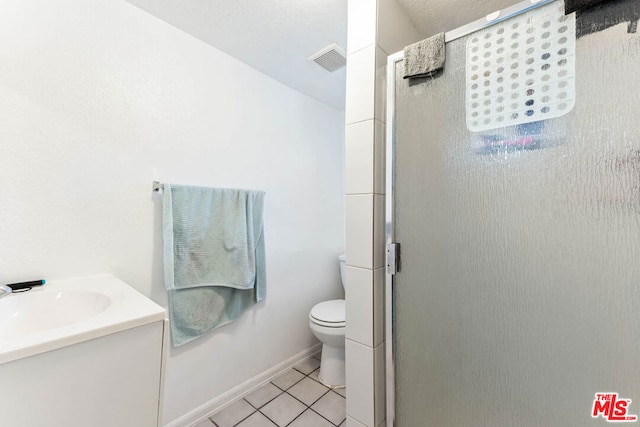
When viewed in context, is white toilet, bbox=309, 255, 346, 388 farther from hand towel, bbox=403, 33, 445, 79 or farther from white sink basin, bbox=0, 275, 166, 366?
hand towel, bbox=403, 33, 445, 79

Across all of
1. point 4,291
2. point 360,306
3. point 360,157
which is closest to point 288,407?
point 360,306

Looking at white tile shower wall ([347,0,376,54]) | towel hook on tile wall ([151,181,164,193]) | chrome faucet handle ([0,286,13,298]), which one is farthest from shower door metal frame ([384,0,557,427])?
chrome faucet handle ([0,286,13,298])

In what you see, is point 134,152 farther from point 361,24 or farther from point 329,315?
point 329,315

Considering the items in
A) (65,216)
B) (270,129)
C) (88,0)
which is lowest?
(65,216)

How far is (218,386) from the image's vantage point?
1512 millimetres

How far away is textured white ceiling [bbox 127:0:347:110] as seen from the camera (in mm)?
1212

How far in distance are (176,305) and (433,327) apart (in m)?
1.25

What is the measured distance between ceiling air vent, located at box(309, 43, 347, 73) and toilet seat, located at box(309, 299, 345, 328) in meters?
1.70

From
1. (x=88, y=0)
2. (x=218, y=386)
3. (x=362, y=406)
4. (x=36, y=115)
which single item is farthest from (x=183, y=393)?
(x=88, y=0)

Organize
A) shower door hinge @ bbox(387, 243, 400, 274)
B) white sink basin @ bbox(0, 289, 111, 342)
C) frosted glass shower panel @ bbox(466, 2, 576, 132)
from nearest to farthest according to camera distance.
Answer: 1. frosted glass shower panel @ bbox(466, 2, 576, 132)
2. white sink basin @ bbox(0, 289, 111, 342)
3. shower door hinge @ bbox(387, 243, 400, 274)

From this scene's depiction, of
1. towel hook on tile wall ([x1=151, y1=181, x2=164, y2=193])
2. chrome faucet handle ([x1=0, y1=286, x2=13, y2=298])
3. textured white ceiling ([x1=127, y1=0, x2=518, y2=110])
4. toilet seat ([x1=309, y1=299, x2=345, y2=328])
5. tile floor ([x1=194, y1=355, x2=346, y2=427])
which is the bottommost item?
tile floor ([x1=194, y1=355, x2=346, y2=427])

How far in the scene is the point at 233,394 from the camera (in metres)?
1.57

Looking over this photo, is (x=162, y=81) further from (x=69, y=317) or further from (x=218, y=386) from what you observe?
(x=218, y=386)

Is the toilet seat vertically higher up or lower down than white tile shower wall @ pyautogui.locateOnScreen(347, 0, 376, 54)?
lower down
